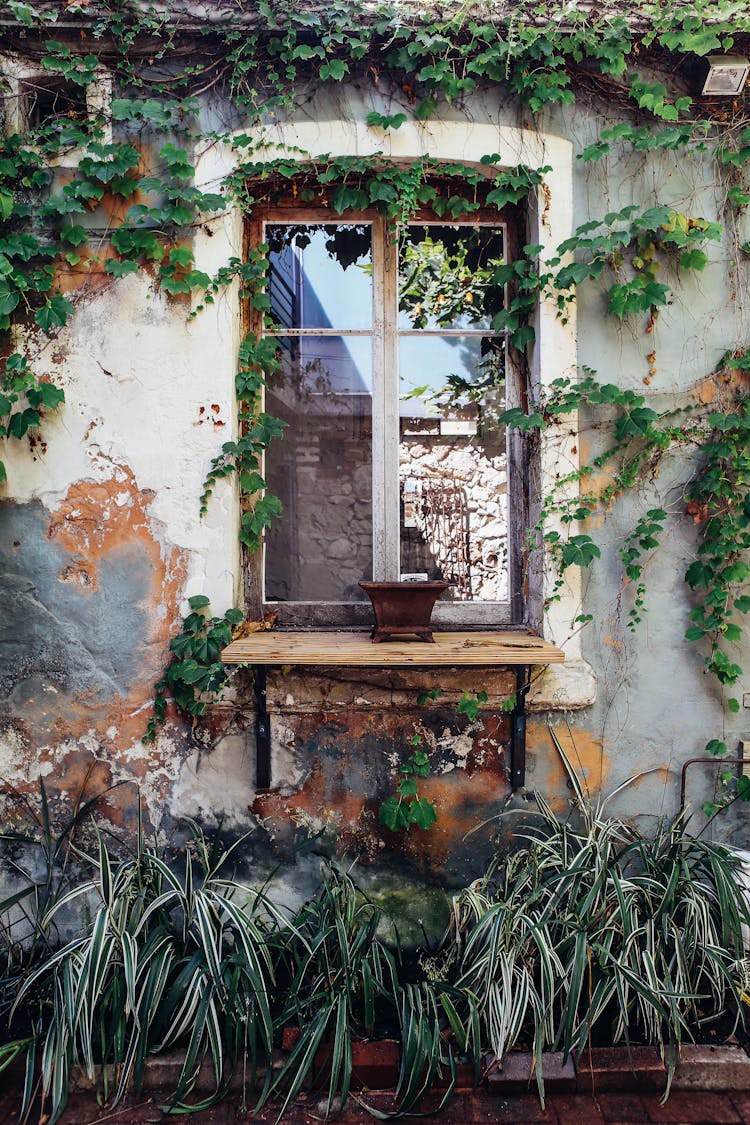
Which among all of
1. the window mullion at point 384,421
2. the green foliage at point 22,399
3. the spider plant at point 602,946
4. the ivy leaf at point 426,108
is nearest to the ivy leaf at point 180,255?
the green foliage at point 22,399

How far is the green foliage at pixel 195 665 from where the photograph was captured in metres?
2.78

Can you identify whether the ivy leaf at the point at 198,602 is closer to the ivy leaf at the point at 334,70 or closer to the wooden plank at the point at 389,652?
the wooden plank at the point at 389,652

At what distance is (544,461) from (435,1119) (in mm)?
2382

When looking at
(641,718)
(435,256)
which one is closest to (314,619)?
(641,718)

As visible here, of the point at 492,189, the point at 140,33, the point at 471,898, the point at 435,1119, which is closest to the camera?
the point at 435,1119

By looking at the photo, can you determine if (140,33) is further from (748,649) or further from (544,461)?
(748,649)

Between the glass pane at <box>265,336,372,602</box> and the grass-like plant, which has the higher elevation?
the glass pane at <box>265,336,372,602</box>

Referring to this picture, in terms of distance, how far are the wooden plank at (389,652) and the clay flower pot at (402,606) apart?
5 cm

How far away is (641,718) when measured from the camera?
9.80 feet

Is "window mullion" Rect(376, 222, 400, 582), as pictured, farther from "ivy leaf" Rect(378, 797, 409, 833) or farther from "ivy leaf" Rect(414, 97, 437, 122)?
"ivy leaf" Rect(378, 797, 409, 833)

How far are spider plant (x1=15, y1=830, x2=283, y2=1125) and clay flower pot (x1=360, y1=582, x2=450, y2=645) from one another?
3.76ft

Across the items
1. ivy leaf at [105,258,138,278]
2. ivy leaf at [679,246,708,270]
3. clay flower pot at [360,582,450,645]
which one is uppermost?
ivy leaf at [679,246,708,270]

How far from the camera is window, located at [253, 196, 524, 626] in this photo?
10.5ft

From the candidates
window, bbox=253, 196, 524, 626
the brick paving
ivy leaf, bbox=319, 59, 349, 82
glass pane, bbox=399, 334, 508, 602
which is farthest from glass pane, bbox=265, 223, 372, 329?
the brick paving
